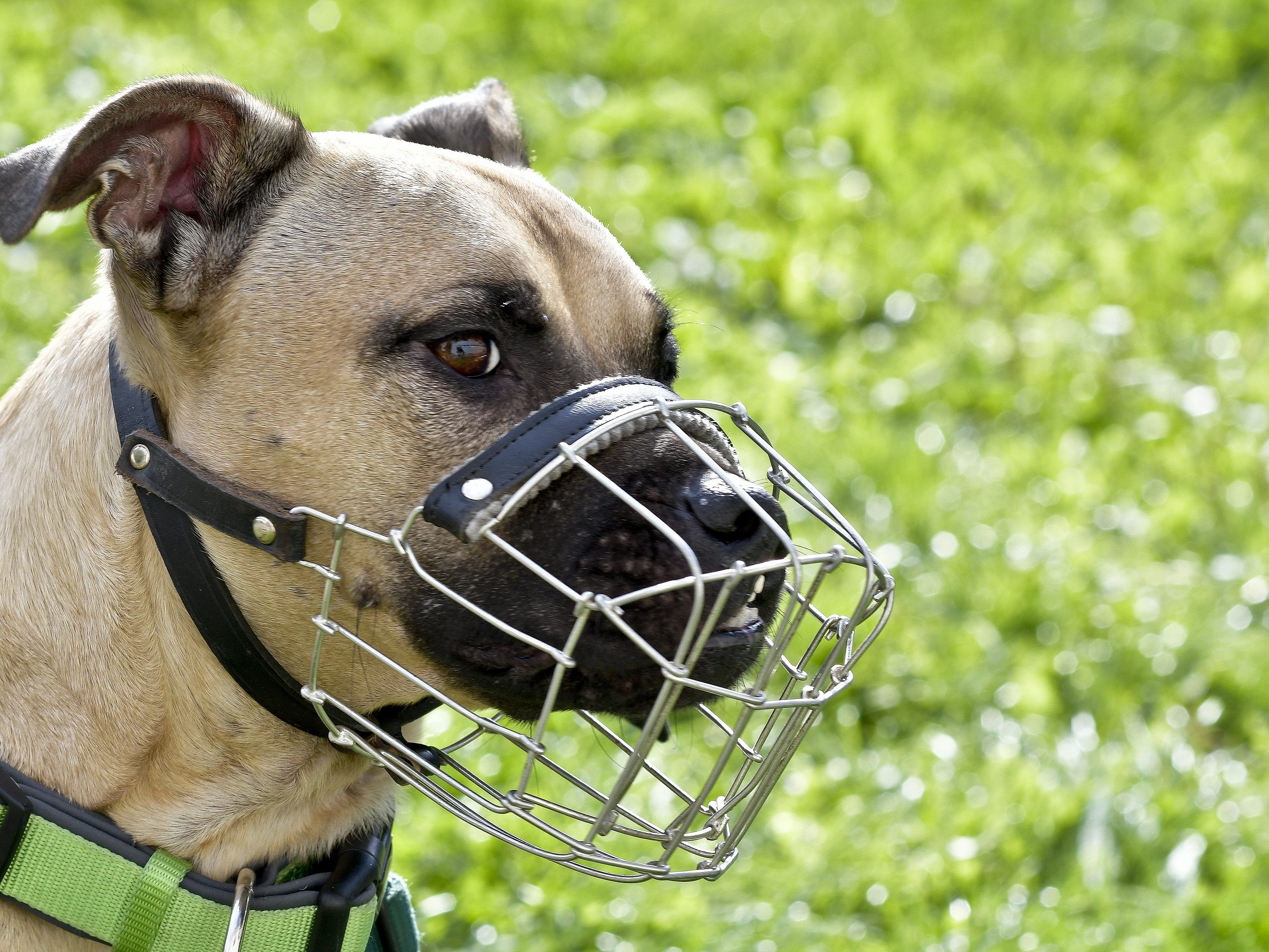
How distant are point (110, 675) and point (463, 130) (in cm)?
148

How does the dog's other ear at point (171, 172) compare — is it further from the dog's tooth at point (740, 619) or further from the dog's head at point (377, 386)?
the dog's tooth at point (740, 619)

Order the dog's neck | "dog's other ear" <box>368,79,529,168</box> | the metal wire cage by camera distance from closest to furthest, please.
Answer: the metal wire cage
the dog's neck
"dog's other ear" <box>368,79,529,168</box>

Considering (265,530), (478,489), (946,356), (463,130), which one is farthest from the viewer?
(946,356)

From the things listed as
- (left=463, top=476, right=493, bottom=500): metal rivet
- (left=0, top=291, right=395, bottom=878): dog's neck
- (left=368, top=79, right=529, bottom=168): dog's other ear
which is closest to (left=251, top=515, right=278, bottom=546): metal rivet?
(left=0, top=291, right=395, bottom=878): dog's neck

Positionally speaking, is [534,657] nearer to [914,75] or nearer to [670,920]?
[670,920]

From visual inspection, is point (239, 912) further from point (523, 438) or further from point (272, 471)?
point (523, 438)

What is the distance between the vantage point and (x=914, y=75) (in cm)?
748

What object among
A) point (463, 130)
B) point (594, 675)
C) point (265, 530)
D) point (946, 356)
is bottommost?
point (946, 356)

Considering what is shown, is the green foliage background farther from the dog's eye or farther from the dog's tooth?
the dog's eye

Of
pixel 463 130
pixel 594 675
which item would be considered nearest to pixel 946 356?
pixel 463 130

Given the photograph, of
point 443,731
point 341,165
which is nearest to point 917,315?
point 443,731

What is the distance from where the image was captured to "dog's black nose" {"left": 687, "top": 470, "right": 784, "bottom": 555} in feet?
7.06

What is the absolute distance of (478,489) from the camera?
2.08m

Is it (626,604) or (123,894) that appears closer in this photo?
(626,604)
